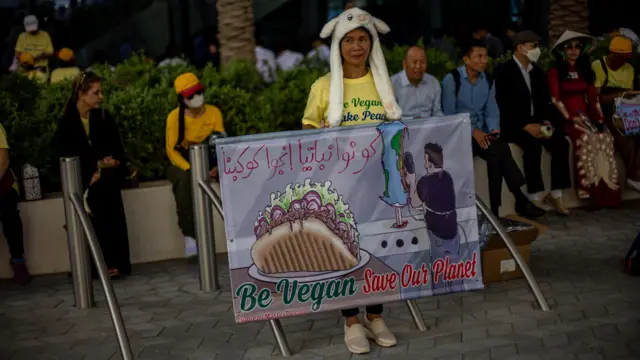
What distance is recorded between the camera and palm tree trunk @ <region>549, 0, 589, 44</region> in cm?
1326

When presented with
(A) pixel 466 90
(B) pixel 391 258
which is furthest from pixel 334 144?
(A) pixel 466 90

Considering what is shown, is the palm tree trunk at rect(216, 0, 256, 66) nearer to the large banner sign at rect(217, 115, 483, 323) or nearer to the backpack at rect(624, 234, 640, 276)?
the backpack at rect(624, 234, 640, 276)

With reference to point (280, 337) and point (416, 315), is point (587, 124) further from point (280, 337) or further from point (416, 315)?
point (280, 337)

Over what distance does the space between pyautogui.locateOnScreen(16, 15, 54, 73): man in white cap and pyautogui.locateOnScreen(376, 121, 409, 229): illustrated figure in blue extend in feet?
33.1

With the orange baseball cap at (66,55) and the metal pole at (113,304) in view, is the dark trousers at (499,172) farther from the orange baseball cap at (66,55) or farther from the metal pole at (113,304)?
the orange baseball cap at (66,55)

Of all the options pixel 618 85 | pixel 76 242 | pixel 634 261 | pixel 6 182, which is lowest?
pixel 634 261

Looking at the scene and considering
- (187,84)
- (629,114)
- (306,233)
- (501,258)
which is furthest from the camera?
(187,84)

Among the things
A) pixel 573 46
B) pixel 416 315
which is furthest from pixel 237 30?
pixel 416 315

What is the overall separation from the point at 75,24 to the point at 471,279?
46.4 ft

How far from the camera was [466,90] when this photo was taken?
29.5ft

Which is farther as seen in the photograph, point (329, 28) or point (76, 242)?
point (76, 242)

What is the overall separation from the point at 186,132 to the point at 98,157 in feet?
2.52

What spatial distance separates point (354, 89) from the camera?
231 inches

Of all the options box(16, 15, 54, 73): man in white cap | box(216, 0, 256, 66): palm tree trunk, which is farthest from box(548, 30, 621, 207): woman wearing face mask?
box(16, 15, 54, 73): man in white cap
